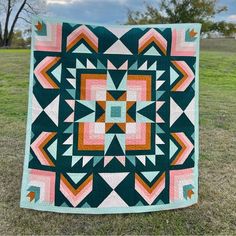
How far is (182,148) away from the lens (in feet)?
7.71

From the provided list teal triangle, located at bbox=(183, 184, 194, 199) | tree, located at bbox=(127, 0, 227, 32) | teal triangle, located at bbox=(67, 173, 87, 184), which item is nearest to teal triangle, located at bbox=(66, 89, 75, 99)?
teal triangle, located at bbox=(67, 173, 87, 184)

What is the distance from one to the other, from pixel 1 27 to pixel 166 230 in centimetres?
3240

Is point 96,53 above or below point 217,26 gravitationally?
below

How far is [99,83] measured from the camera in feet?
7.23

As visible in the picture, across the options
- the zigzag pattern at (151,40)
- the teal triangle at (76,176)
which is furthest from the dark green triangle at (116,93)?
the teal triangle at (76,176)

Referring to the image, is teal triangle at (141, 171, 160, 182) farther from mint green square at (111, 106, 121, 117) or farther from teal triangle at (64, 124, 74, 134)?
teal triangle at (64, 124, 74, 134)

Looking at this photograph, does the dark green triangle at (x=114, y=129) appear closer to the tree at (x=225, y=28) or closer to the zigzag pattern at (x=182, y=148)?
the zigzag pattern at (x=182, y=148)

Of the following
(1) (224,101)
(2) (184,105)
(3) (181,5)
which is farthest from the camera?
(3) (181,5)

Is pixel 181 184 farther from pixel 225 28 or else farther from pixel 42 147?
pixel 225 28

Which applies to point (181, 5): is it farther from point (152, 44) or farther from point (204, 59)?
point (152, 44)

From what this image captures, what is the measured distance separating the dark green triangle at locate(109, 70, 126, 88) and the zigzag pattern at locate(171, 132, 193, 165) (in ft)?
1.48

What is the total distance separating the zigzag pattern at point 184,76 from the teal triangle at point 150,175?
19.5 inches

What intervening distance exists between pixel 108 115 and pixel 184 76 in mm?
500

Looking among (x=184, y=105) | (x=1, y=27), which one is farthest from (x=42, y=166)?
(x=1, y=27)
